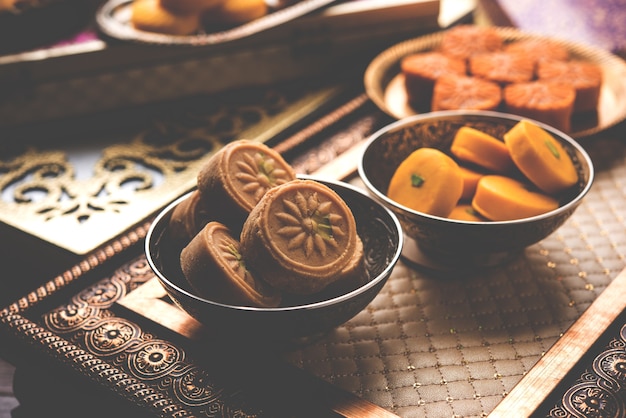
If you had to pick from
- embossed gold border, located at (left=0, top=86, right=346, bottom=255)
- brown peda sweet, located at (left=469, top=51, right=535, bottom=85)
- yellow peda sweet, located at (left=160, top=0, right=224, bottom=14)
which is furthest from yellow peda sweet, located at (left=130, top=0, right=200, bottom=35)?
brown peda sweet, located at (left=469, top=51, right=535, bottom=85)

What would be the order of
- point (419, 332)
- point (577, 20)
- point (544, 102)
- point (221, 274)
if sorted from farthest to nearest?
point (577, 20) < point (544, 102) < point (419, 332) < point (221, 274)

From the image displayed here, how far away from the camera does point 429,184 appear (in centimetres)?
76

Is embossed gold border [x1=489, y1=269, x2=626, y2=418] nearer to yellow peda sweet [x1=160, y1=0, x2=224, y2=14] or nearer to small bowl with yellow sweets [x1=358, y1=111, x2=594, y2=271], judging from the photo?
small bowl with yellow sweets [x1=358, y1=111, x2=594, y2=271]

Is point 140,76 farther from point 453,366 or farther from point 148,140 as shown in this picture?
point 453,366

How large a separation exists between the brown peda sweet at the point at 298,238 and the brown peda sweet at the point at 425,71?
527 millimetres

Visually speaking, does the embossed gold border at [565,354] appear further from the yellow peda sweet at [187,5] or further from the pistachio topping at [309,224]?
the yellow peda sweet at [187,5]

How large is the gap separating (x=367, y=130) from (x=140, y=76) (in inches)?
16.6

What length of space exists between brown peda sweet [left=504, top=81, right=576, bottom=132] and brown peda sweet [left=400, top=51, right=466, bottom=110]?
11 cm

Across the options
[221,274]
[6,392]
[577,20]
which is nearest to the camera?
[221,274]

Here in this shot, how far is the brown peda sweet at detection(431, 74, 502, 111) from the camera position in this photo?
3.41ft

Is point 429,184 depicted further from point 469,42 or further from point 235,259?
point 469,42

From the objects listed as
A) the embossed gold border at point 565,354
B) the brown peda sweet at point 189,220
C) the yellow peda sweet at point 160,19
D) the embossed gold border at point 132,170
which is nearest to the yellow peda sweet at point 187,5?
the yellow peda sweet at point 160,19

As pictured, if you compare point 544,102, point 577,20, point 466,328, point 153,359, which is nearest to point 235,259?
point 153,359

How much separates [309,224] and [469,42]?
27.5 inches
